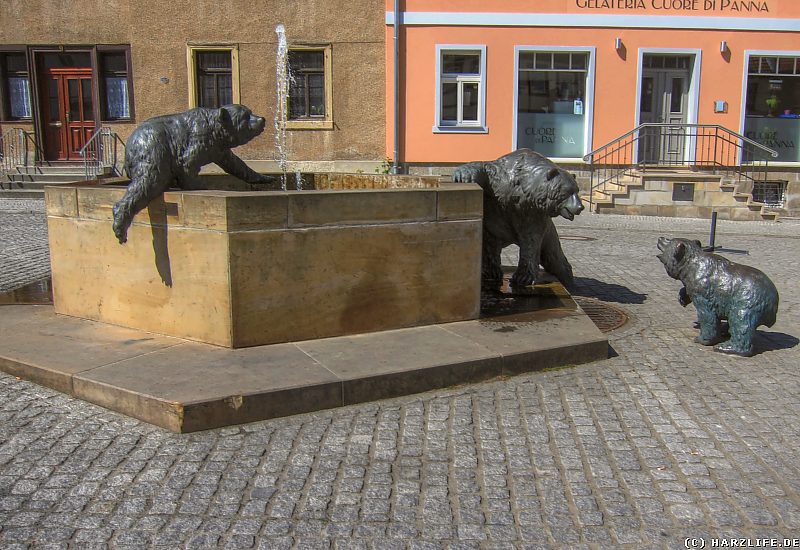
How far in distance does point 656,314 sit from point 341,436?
4.04m

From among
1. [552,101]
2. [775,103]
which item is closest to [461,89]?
[552,101]

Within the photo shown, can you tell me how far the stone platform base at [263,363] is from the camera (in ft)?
13.4

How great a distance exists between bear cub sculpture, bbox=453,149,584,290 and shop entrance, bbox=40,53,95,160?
16108 mm

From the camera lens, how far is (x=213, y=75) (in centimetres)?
1872

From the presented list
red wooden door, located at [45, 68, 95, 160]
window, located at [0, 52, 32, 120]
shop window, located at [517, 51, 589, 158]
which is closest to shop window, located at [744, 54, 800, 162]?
shop window, located at [517, 51, 589, 158]

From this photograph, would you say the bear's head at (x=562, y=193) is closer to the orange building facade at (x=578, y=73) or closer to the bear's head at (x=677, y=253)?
the bear's head at (x=677, y=253)

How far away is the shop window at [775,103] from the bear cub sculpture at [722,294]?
583 inches

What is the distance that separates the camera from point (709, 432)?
160 inches

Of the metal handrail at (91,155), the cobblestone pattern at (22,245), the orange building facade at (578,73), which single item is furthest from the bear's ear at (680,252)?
the metal handrail at (91,155)

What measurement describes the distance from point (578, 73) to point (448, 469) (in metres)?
16.5

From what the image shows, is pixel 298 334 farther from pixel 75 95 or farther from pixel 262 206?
pixel 75 95

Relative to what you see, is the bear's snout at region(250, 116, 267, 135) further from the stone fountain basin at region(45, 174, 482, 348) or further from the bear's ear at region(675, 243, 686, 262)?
the bear's ear at region(675, 243, 686, 262)

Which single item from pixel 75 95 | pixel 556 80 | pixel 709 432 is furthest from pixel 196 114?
pixel 75 95

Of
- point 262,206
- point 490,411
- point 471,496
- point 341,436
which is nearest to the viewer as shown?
point 471,496
